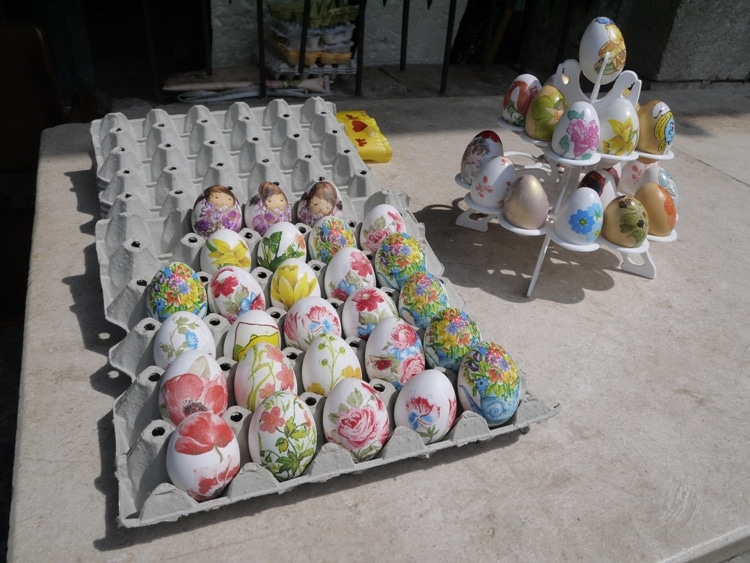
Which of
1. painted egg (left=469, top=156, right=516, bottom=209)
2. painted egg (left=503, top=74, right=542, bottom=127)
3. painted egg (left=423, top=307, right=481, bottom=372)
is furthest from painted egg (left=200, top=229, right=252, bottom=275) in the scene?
painted egg (left=503, top=74, right=542, bottom=127)

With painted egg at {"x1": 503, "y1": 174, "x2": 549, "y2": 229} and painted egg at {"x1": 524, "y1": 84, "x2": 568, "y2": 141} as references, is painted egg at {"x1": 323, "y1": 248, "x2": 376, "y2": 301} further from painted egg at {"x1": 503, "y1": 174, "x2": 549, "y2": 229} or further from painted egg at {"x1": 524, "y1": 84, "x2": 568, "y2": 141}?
painted egg at {"x1": 524, "y1": 84, "x2": 568, "y2": 141}

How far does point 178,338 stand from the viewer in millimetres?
1849

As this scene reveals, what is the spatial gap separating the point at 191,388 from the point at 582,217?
1473 mm

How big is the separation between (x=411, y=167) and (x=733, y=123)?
8.26ft

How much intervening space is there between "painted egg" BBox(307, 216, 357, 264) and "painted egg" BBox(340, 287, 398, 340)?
33cm

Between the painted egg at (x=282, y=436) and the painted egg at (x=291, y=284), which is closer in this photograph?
the painted egg at (x=282, y=436)

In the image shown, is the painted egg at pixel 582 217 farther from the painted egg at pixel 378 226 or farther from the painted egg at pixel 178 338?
the painted egg at pixel 178 338

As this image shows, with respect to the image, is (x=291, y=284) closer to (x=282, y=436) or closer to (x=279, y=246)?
(x=279, y=246)

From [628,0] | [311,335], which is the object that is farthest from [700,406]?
[628,0]

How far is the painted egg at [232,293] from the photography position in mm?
2055

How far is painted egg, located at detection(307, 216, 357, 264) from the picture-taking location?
7.70 ft

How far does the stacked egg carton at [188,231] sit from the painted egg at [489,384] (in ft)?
0.14

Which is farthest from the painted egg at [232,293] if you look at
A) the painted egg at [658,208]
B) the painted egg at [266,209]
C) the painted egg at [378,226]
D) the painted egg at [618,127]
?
the painted egg at [658,208]

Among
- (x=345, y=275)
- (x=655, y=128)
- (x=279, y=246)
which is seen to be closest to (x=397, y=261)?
(x=345, y=275)
